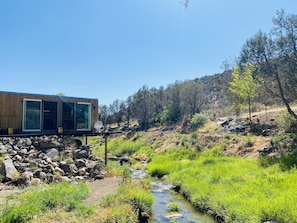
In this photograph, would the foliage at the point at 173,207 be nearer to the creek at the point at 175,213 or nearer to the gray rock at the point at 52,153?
the creek at the point at 175,213

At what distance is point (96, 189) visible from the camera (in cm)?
896

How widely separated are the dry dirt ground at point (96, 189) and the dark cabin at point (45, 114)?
486cm

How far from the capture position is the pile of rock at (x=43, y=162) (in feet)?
29.7

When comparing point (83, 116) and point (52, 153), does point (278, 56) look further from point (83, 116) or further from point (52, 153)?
point (52, 153)

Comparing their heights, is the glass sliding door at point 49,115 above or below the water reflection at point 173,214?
above

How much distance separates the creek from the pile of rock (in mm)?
3187

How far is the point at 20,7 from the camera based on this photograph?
33.7 ft

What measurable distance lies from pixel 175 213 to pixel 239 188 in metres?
2.48

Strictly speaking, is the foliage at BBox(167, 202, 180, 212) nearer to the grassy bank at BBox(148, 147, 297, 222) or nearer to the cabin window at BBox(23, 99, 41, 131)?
the grassy bank at BBox(148, 147, 297, 222)

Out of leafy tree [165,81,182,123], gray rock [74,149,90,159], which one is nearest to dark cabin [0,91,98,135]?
gray rock [74,149,90,159]

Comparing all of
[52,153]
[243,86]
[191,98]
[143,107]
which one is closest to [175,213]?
[52,153]

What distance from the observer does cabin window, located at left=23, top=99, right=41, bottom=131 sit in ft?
42.6

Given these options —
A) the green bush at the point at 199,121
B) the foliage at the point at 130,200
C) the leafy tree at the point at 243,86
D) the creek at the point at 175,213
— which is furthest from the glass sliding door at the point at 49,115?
the leafy tree at the point at 243,86

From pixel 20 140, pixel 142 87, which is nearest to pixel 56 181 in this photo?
pixel 20 140
